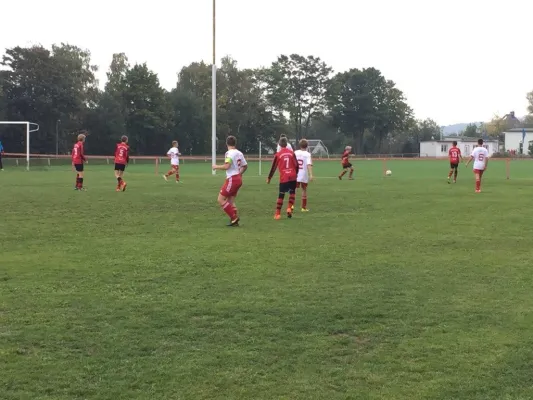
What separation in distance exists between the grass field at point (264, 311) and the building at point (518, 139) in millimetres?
98642

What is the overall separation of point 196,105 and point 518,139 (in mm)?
57765

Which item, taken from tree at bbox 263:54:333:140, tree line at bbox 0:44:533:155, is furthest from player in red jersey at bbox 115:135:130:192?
tree at bbox 263:54:333:140

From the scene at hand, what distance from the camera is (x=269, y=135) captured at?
8881cm

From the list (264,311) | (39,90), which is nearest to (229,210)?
(264,311)

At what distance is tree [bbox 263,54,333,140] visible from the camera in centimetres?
9588

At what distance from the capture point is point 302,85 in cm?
9738

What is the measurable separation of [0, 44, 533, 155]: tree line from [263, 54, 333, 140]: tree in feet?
0.52

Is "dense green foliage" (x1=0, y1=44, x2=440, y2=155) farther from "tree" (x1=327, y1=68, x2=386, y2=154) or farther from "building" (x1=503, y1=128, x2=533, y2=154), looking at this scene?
"building" (x1=503, y1=128, x2=533, y2=154)

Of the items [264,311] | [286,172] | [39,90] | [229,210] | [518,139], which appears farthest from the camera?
[518,139]

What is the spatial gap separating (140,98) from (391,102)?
1906 inches

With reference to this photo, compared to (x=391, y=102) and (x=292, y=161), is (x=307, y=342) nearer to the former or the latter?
(x=292, y=161)

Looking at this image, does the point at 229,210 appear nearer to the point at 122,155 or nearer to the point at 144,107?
the point at 122,155

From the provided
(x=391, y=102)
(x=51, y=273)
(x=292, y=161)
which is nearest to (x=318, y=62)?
(x=391, y=102)

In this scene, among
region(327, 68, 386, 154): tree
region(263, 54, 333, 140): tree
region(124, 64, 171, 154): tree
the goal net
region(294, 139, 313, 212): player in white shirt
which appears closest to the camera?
region(294, 139, 313, 212): player in white shirt
